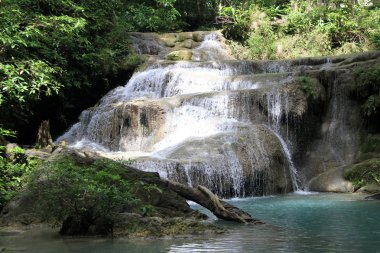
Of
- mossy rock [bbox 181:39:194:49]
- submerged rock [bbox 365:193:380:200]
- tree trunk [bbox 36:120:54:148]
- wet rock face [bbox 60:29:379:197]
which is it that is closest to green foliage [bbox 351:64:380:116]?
wet rock face [bbox 60:29:379:197]

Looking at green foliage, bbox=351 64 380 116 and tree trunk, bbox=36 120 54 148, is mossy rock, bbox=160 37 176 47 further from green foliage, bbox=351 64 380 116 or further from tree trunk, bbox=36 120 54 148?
tree trunk, bbox=36 120 54 148

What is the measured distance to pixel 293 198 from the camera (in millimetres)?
13195

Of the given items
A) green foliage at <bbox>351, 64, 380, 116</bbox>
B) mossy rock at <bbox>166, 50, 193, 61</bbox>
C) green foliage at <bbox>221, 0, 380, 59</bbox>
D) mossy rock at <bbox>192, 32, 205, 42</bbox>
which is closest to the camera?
green foliage at <bbox>351, 64, 380, 116</bbox>

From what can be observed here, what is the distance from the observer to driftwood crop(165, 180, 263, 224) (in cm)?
855

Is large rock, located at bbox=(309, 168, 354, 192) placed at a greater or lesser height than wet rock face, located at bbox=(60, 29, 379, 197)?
lesser

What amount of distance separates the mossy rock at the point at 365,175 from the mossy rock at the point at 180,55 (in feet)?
38.7

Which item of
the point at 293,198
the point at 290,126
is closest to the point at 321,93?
the point at 290,126

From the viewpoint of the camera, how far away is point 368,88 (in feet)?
55.7

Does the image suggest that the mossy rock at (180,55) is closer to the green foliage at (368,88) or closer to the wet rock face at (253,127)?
the wet rock face at (253,127)

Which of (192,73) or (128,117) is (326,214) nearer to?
(128,117)

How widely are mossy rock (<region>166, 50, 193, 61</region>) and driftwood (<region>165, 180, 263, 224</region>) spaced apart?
15.7m

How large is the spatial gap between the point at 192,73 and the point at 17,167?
1090cm

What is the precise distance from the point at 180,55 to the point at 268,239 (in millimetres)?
18419

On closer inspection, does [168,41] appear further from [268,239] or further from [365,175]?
[268,239]
